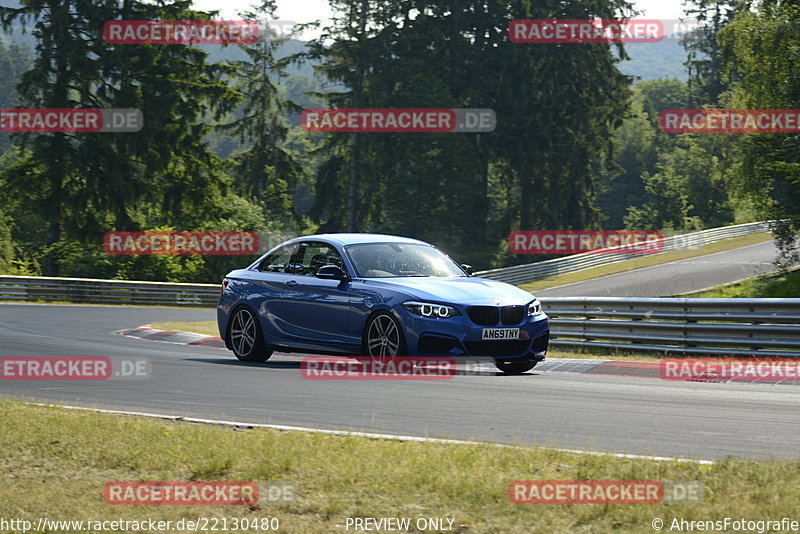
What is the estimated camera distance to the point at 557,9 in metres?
65.4

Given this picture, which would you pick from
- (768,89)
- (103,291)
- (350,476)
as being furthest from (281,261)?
(103,291)

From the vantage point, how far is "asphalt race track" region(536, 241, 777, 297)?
3959 cm

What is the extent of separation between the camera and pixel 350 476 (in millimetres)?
6531

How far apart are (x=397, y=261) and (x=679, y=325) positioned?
15.7ft

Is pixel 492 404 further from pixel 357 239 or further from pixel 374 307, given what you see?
pixel 357 239

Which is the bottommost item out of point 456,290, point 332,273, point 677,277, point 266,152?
point 677,277

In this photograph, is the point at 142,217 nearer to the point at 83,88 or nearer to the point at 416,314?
the point at 83,88

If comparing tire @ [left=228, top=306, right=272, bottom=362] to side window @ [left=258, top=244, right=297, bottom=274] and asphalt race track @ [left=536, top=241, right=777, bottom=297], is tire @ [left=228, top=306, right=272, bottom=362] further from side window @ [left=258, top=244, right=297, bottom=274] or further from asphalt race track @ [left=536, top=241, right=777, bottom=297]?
asphalt race track @ [left=536, top=241, right=777, bottom=297]

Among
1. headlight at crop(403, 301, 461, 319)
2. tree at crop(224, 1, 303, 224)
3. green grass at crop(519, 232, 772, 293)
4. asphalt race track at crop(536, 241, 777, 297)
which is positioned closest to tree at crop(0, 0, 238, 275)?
tree at crop(224, 1, 303, 224)

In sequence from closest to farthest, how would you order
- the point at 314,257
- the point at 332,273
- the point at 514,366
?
the point at 332,273, the point at 514,366, the point at 314,257

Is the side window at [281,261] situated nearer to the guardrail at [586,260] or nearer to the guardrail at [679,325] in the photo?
the guardrail at [679,325]

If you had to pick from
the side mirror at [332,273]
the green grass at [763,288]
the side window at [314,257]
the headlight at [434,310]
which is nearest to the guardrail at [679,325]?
the headlight at [434,310]

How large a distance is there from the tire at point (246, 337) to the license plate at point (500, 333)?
12.2 feet

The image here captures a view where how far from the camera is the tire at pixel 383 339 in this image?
41.1 feet
